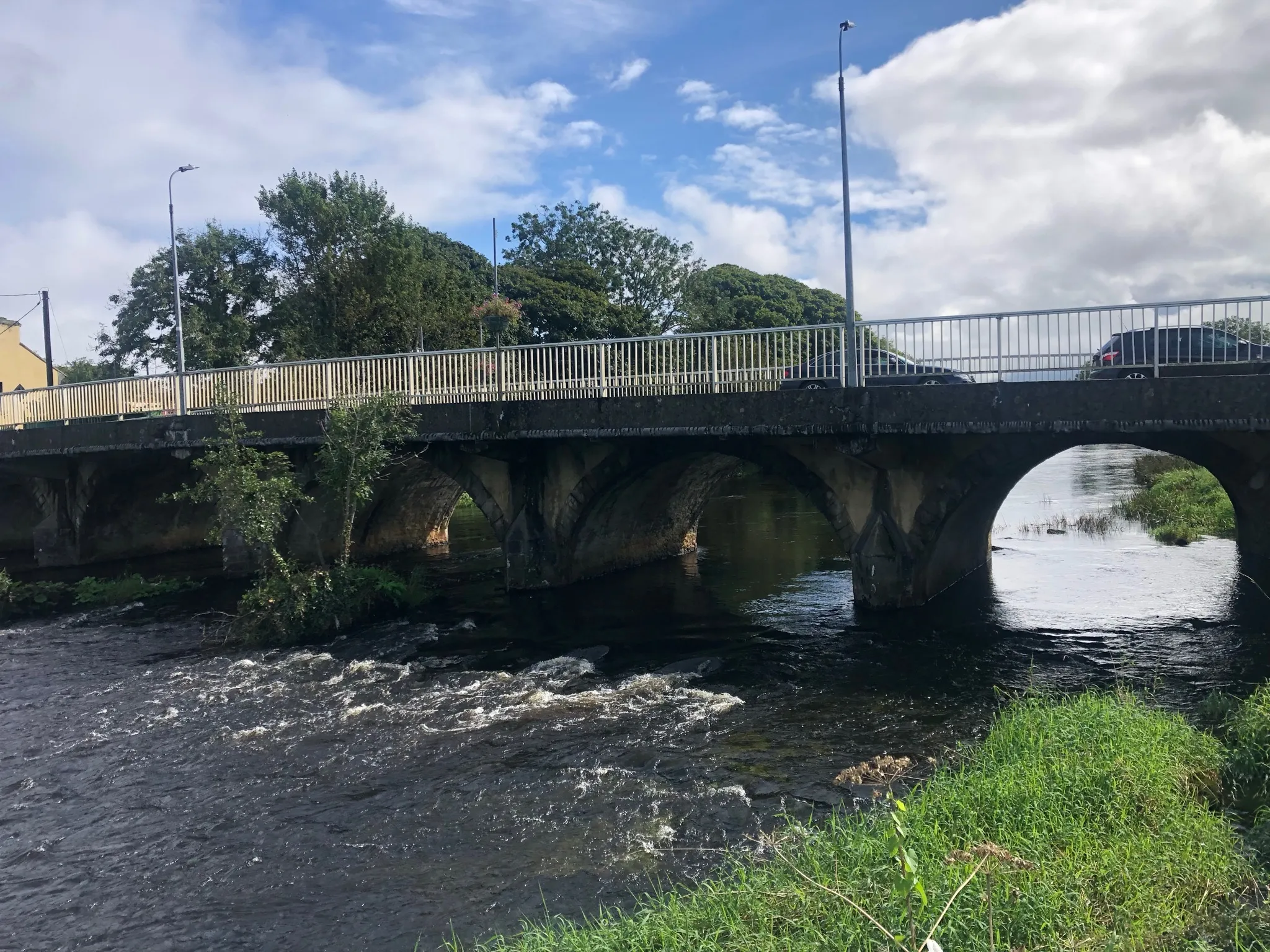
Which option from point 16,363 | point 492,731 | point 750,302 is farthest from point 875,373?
point 16,363

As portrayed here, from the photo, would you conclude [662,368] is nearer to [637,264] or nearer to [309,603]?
[309,603]

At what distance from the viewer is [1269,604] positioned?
691 inches

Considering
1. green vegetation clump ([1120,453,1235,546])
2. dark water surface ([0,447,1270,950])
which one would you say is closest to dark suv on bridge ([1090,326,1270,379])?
dark water surface ([0,447,1270,950])

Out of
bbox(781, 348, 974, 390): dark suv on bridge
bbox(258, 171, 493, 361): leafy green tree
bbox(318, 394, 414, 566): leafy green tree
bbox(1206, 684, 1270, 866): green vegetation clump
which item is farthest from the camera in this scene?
bbox(258, 171, 493, 361): leafy green tree

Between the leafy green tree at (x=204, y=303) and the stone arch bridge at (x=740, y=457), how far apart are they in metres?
15.7

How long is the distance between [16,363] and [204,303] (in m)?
21.1

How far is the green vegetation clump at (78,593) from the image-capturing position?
2278 cm

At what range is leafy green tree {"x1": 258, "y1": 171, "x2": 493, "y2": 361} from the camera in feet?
128

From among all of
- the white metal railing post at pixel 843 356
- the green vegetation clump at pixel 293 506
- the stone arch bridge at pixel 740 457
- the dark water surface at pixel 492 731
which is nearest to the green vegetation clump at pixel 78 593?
the dark water surface at pixel 492 731

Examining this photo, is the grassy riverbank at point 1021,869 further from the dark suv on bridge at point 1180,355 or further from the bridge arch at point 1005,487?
the bridge arch at point 1005,487

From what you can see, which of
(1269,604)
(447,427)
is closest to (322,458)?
(447,427)

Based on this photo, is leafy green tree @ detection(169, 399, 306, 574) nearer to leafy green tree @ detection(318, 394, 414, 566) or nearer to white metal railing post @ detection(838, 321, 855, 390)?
leafy green tree @ detection(318, 394, 414, 566)

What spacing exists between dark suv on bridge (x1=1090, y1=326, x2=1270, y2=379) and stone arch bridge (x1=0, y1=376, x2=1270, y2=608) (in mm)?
862

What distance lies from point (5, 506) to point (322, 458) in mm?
23386
